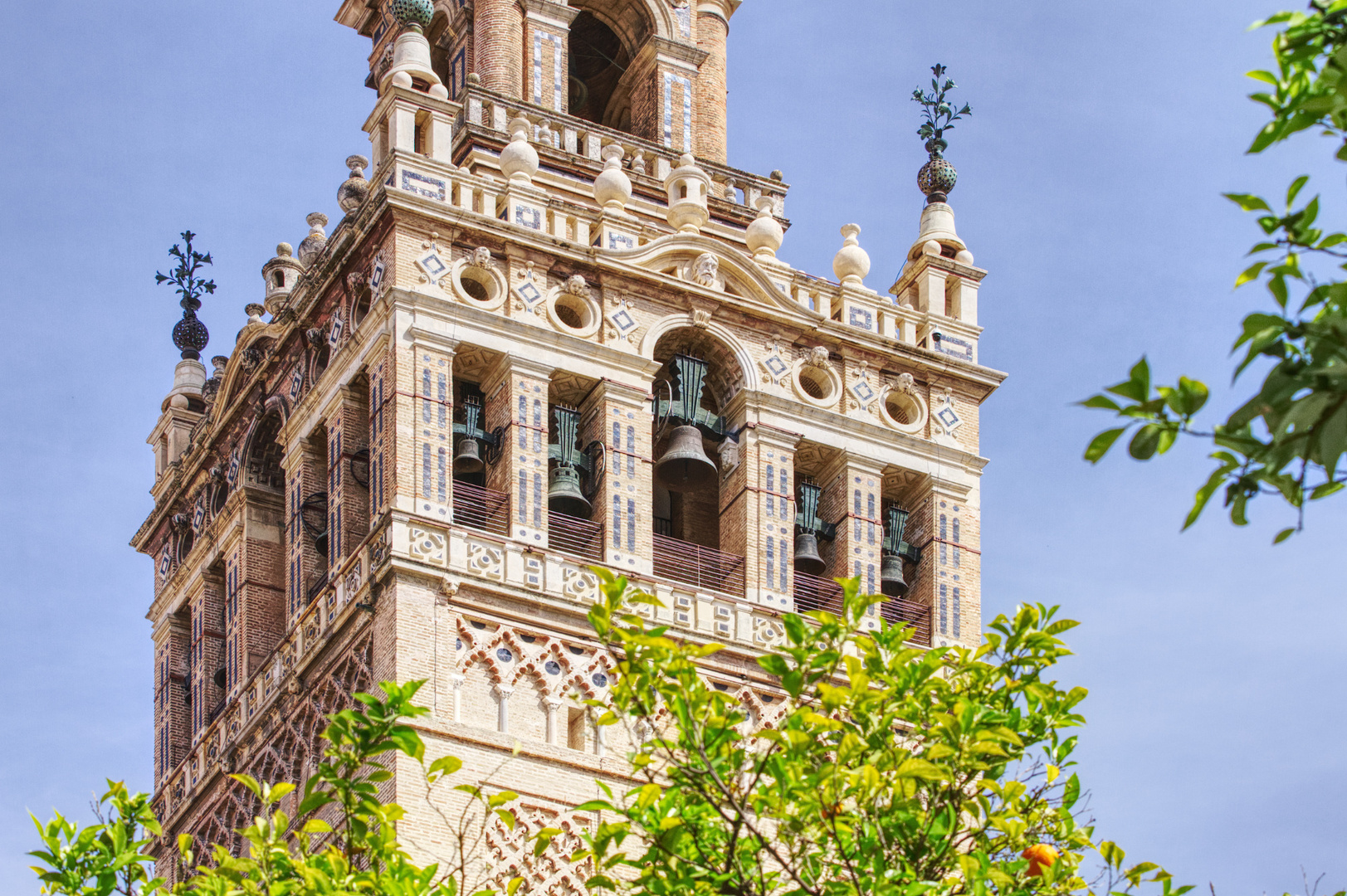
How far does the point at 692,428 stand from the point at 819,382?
7.36 feet

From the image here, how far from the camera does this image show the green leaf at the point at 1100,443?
12680 millimetres

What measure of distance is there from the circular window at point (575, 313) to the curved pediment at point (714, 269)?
972 mm

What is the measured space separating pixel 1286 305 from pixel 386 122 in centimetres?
2454

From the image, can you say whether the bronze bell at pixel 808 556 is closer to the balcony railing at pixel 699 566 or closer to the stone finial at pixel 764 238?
the balcony railing at pixel 699 566

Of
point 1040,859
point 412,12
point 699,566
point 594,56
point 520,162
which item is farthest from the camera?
point 594,56

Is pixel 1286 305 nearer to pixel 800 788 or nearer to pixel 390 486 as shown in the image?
pixel 800 788

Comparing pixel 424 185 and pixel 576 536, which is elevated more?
pixel 424 185

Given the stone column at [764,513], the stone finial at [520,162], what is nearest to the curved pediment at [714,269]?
the stone finial at [520,162]

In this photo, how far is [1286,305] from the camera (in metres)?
12.6

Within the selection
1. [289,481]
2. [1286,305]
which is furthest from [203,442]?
[1286,305]

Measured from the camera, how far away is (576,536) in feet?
112

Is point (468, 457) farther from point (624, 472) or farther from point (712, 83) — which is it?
point (712, 83)

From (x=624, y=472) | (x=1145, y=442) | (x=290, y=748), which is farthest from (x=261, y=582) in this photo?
(x=1145, y=442)

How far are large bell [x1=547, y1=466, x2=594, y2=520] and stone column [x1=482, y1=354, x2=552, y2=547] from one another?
0.36m
